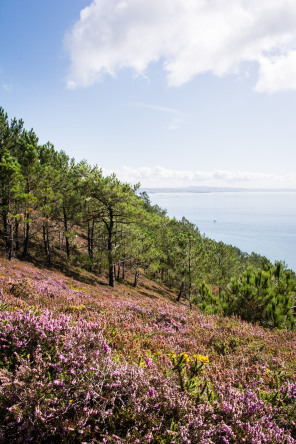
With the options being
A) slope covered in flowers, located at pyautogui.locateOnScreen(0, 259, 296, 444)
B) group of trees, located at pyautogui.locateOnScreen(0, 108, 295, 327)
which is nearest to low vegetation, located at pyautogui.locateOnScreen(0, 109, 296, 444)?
slope covered in flowers, located at pyautogui.locateOnScreen(0, 259, 296, 444)

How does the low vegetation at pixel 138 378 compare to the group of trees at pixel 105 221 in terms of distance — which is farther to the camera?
the group of trees at pixel 105 221

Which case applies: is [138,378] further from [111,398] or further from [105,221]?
[105,221]

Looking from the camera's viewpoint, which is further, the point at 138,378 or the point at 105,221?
the point at 105,221

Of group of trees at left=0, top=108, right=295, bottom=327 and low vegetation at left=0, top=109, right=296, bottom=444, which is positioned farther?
group of trees at left=0, top=108, right=295, bottom=327

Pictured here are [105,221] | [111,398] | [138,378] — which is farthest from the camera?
[105,221]

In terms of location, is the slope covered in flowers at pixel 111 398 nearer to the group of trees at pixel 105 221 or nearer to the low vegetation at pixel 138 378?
the low vegetation at pixel 138 378

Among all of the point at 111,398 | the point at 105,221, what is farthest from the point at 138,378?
the point at 105,221

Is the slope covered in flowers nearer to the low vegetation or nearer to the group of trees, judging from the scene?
the low vegetation

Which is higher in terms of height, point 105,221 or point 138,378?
point 105,221

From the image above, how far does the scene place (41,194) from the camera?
2133 centimetres

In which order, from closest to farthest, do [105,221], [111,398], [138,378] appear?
[111,398] < [138,378] < [105,221]

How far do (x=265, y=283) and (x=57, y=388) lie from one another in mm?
9144

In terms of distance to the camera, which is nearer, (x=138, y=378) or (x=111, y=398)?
(x=111, y=398)

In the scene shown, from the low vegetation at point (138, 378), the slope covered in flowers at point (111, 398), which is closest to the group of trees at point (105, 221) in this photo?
the low vegetation at point (138, 378)
